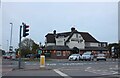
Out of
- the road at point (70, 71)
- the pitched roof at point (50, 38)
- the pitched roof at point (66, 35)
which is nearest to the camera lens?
the road at point (70, 71)

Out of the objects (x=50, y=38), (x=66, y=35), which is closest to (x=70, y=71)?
(x=66, y=35)

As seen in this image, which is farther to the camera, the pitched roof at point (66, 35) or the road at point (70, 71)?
the pitched roof at point (66, 35)

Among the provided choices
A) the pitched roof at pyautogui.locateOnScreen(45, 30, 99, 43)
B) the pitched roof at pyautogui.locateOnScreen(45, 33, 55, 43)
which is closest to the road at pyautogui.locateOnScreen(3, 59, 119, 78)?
the pitched roof at pyautogui.locateOnScreen(45, 30, 99, 43)

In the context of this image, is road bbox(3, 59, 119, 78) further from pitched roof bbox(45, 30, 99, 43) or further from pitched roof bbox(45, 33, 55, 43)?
pitched roof bbox(45, 33, 55, 43)

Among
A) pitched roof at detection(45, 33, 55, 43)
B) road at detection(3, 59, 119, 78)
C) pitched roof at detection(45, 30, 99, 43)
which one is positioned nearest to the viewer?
road at detection(3, 59, 119, 78)

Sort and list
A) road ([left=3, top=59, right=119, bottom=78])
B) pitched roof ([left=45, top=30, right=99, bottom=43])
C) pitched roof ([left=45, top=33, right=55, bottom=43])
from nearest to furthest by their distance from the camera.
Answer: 1. road ([left=3, top=59, right=119, bottom=78])
2. pitched roof ([left=45, top=30, right=99, bottom=43])
3. pitched roof ([left=45, top=33, right=55, bottom=43])

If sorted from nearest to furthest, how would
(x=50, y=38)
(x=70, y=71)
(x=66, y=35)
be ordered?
1. (x=70, y=71)
2. (x=66, y=35)
3. (x=50, y=38)

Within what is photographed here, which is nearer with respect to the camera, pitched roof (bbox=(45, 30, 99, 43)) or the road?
the road

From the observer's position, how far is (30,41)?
360ft

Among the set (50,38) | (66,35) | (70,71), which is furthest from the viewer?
(50,38)

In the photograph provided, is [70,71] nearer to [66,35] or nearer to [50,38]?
[66,35]

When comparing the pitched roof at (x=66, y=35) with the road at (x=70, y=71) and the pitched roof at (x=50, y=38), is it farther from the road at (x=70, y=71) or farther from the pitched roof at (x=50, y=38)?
the road at (x=70, y=71)

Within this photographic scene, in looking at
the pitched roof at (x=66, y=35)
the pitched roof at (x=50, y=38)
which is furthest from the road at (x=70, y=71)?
the pitched roof at (x=50, y=38)

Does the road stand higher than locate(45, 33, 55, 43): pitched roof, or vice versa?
locate(45, 33, 55, 43): pitched roof
